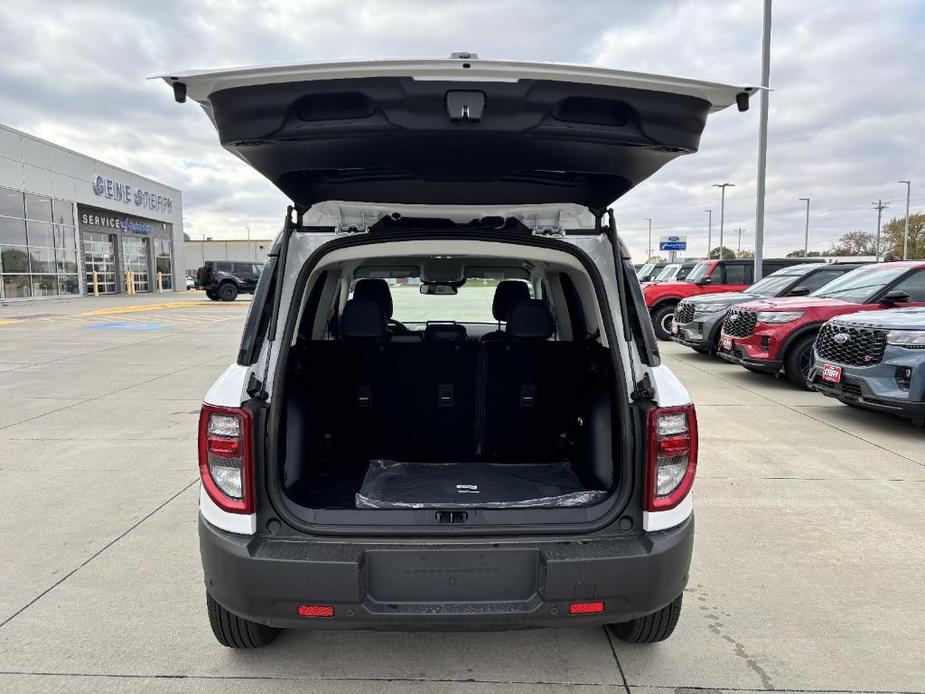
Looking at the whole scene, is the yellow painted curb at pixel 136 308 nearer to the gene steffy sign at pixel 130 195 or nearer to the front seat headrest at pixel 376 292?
the gene steffy sign at pixel 130 195

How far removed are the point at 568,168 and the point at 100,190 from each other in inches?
1260

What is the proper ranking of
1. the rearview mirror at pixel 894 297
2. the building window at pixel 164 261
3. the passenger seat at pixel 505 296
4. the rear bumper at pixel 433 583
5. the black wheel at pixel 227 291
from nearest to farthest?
1. the rear bumper at pixel 433 583
2. the passenger seat at pixel 505 296
3. the rearview mirror at pixel 894 297
4. the black wheel at pixel 227 291
5. the building window at pixel 164 261

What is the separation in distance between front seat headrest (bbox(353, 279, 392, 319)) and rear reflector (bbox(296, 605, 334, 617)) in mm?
1708

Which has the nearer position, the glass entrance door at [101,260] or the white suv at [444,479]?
the white suv at [444,479]

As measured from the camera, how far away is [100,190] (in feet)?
95.5

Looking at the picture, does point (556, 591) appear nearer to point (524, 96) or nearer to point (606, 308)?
point (606, 308)

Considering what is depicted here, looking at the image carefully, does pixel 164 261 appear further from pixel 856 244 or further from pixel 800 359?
pixel 856 244

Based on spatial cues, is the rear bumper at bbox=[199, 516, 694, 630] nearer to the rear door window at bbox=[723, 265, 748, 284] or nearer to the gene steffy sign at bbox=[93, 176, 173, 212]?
the rear door window at bbox=[723, 265, 748, 284]

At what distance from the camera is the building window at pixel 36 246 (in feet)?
76.0

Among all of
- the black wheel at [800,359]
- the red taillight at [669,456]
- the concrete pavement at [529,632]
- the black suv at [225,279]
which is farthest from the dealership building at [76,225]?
the red taillight at [669,456]

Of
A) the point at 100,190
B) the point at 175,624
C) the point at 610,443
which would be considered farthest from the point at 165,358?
the point at 100,190

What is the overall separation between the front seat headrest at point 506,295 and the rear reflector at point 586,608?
2011mm

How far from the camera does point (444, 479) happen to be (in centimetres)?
304

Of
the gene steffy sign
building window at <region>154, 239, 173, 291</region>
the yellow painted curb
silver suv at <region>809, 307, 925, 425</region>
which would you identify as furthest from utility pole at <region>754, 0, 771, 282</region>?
building window at <region>154, 239, 173, 291</region>
